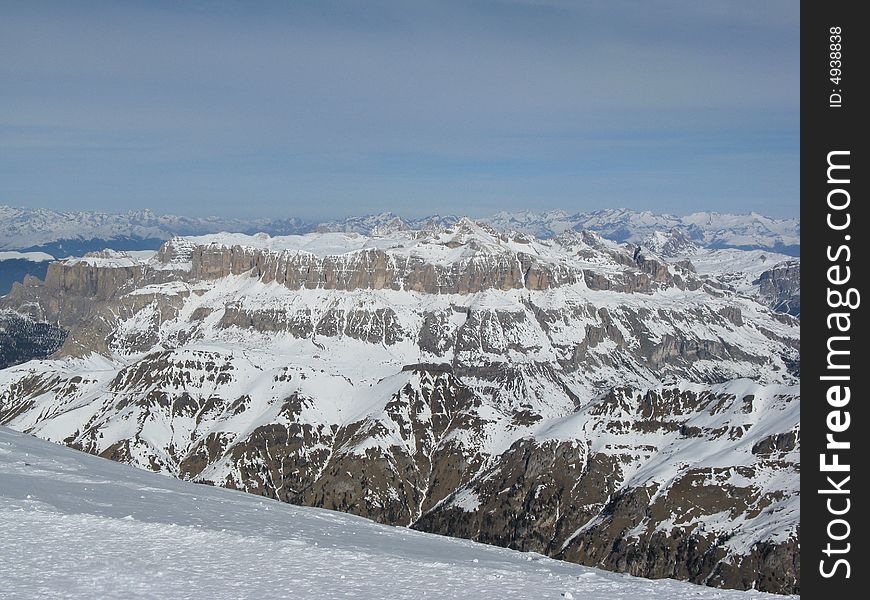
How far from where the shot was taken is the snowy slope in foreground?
2989 centimetres

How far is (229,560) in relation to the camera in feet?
111

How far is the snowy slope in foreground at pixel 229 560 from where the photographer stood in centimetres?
2989

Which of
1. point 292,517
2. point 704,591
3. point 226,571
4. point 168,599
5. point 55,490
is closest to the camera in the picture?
point 168,599

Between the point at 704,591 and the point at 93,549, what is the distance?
25.3 meters

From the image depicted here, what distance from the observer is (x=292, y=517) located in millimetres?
49438
